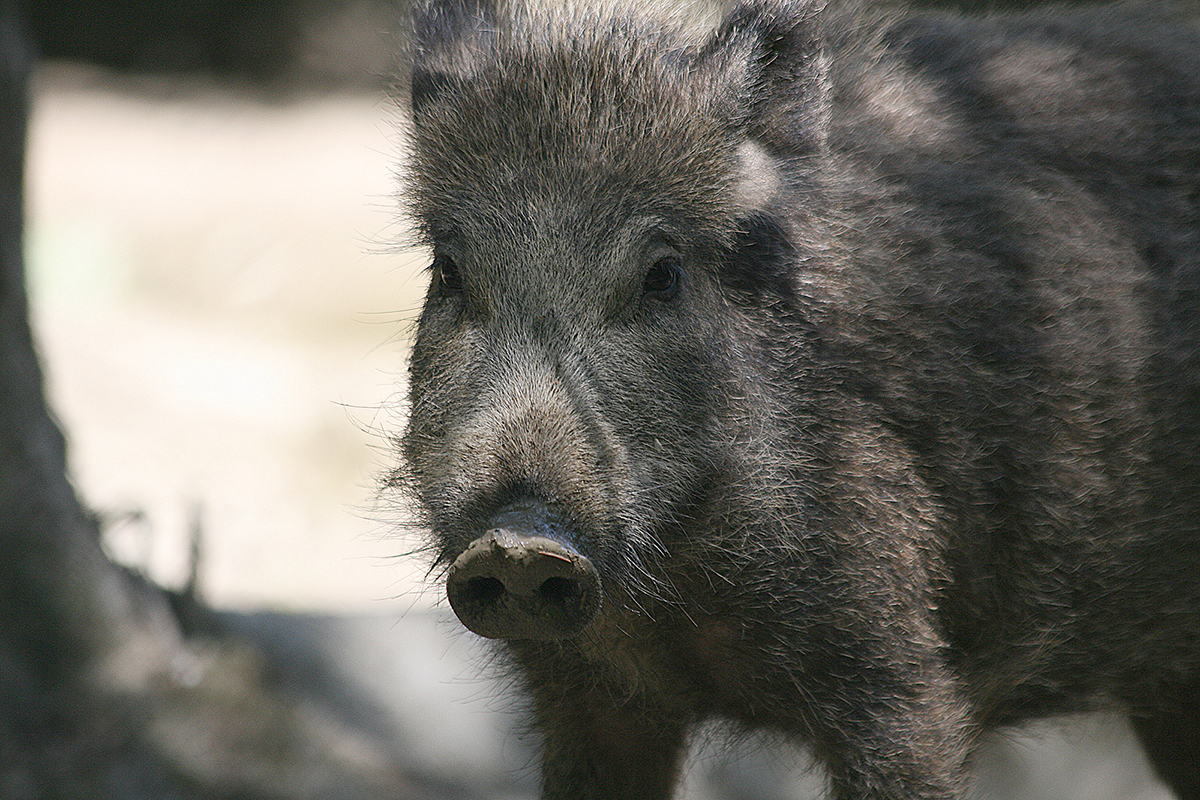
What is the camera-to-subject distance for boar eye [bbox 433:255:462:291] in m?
3.10

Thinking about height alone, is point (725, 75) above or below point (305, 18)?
above

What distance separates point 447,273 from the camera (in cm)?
313

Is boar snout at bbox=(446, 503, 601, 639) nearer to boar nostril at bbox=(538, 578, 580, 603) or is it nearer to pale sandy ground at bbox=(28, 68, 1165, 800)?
boar nostril at bbox=(538, 578, 580, 603)

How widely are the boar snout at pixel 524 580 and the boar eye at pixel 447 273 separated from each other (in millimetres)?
728

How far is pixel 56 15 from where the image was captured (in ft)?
50.7

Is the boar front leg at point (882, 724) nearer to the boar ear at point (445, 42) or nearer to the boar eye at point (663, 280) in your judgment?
the boar eye at point (663, 280)

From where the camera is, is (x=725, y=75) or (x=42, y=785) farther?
(x=42, y=785)

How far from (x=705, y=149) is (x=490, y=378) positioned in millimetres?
745

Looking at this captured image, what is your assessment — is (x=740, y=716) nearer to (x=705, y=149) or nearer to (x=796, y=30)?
(x=705, y=149)

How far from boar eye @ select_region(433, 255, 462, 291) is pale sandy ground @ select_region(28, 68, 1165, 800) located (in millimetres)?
728

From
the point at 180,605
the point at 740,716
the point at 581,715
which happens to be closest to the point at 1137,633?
the point at 740,716

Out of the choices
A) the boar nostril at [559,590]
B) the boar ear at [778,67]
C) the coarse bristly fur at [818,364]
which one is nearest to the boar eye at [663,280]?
the coarse bristly fur at [818,364]

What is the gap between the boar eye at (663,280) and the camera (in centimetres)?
300

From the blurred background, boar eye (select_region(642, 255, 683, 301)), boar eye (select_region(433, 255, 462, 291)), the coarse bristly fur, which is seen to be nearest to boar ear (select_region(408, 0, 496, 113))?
the coarse bristly fur
